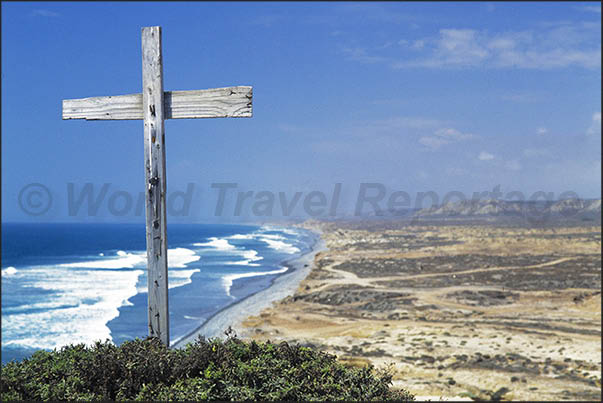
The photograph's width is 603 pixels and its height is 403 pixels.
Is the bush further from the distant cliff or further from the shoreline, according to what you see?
the distant cliff

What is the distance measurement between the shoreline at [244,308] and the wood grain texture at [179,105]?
1064cm

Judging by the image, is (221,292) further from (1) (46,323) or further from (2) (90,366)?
(2) (90,366)

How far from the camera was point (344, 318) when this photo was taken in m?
27.5

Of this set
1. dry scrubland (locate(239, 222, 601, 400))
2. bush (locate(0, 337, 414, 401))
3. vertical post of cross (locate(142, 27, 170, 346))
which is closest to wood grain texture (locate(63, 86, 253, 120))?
vertical post of cross (locate(142, 27, 170, 346))

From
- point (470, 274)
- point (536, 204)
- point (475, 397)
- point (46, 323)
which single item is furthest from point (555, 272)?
point (536, 204)

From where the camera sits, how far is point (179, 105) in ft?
15.0

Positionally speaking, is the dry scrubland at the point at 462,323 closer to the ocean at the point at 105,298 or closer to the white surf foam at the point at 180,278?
the ocean at the point at 105,298

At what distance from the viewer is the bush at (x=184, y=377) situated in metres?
3.40

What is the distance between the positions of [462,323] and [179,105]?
2353cm

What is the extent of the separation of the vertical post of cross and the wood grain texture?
0.13 metres

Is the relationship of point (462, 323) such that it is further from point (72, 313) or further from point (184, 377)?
point (184, 377)

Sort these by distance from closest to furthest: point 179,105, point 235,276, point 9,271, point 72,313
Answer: point 179,105
point 72,313
point 235,276
point 9,271

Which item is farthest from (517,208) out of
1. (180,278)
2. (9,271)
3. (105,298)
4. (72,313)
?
(72,313)

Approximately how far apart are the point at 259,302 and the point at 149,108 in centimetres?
2858
